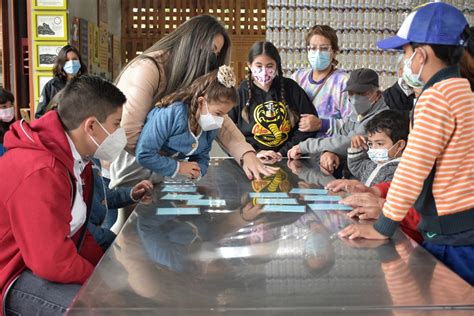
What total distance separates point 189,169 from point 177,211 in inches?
23.4

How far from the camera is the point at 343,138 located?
3.56 metres

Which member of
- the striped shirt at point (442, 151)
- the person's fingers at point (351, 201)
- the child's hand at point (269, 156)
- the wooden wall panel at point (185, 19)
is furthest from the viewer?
the wooden wall panel at point (185, 19)

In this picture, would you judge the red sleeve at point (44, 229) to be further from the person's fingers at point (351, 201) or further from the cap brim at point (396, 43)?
the cap brim at point (396, 43)

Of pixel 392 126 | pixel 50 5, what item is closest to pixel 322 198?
pixel 392 126

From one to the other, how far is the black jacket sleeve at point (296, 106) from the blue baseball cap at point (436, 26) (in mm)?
2136

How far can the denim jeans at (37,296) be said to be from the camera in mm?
1713

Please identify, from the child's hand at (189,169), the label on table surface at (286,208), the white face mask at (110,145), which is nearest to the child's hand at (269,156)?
the child's hand at (189,169)

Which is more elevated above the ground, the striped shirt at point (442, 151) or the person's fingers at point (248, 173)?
the striped shirt at point (442, 151)

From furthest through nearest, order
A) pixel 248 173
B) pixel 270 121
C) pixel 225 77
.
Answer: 1. pixel 270 121
2. pixel 248 173
3. pixel 225 77

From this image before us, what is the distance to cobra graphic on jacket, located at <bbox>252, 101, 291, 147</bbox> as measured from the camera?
382 cm

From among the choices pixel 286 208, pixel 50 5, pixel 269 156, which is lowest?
pixel 269 156

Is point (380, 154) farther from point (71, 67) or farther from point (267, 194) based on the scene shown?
point (71, 67)

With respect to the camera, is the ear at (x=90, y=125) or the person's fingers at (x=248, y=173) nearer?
the ear at (x=90, y=125)

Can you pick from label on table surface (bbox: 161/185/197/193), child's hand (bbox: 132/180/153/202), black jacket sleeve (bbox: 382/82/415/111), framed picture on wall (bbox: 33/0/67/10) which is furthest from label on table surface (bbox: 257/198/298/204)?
framed picture on wall (bbox: 33/0/67/10)
